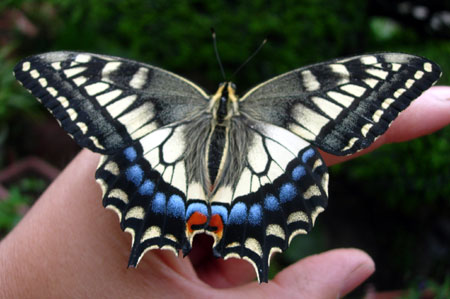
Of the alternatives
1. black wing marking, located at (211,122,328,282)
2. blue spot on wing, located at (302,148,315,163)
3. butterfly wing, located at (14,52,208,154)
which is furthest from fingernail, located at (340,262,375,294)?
butterfly wing, located at (14,52,208,154)

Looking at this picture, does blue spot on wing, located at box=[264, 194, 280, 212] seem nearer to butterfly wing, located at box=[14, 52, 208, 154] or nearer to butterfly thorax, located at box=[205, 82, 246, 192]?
butterfly thorax, located at box=[205, 82, 246, 192]

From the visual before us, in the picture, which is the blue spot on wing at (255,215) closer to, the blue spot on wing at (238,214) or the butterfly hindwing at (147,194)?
the blue spot on wing at (238,214)

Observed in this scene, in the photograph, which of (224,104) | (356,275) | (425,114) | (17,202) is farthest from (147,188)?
(17,202)

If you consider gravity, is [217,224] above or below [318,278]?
above

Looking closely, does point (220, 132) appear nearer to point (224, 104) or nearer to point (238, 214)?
point (224, 104)

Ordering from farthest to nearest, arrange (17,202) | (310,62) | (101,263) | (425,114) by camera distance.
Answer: (310,62), (17,202), (425,114), (101,263)

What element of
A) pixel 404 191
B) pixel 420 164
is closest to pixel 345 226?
pixel 404 191
